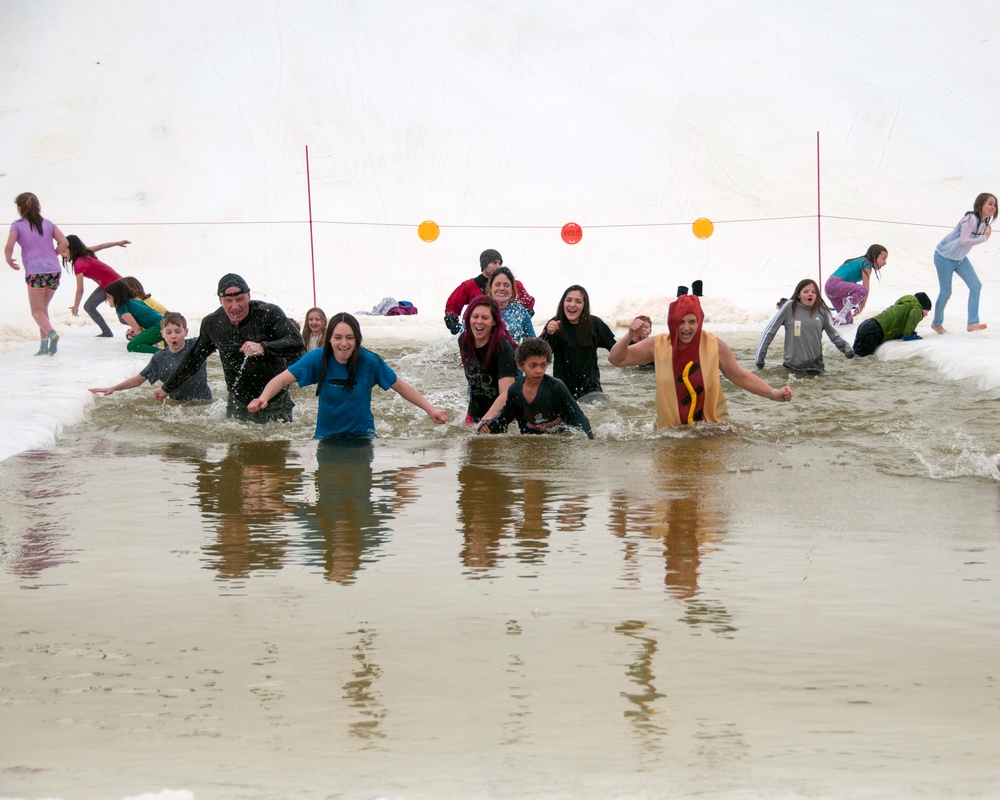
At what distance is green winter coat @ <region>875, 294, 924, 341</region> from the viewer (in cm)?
1368

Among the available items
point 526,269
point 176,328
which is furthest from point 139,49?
point 176,328

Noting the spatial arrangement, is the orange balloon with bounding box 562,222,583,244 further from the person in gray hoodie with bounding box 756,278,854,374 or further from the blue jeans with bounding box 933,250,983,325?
the person in gray hoodie with bounding box 756,278,854,374

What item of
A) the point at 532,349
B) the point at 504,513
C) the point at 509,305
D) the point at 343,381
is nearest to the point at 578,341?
the point at 509,305

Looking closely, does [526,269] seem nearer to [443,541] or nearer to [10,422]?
[10,422]

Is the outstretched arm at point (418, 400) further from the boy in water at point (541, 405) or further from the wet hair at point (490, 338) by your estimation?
the wet hair at point (490, 338)

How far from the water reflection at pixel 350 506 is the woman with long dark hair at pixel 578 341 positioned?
1951 millimetres

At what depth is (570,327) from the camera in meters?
9.30

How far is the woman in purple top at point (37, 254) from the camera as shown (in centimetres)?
1271

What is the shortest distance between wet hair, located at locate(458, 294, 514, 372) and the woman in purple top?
6.23 metres

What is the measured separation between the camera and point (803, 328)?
38.1ft

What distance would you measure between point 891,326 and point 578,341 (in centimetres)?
586

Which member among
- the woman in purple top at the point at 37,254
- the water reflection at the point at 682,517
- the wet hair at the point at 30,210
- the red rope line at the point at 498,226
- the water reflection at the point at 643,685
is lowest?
the water reflection at the point at 643,685

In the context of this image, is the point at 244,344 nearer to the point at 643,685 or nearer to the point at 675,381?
the point at 675,381

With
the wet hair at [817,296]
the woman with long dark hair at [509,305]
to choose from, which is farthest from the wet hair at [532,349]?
the wet hair at [817,296]
